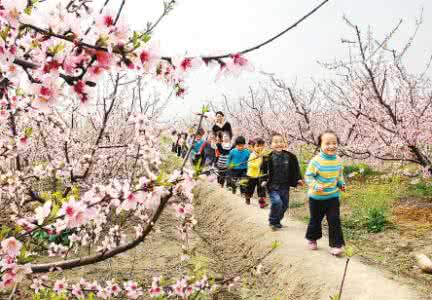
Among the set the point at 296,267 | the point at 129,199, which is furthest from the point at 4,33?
the point at 296,267

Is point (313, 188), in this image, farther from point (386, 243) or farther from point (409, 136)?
point (409, 136)

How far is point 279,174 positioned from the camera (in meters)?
6.73

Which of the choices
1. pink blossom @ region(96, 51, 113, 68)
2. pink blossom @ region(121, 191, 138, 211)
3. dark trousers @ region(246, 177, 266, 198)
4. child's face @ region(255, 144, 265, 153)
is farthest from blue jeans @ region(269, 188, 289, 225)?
pink blossom @ region(96, 51, 113, 68)

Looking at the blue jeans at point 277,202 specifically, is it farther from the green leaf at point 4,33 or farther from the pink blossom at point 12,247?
the green leaf at point 4,33

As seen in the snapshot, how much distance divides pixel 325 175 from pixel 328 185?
0.13 meters

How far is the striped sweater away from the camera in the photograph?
210 inches

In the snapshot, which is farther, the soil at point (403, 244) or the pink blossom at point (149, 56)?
the soil at point (403, 244)

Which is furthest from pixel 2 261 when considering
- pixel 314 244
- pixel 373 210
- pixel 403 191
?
pixel 403 191

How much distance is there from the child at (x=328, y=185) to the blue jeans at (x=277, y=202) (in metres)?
1.12

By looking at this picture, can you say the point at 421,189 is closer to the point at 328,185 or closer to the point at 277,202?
the point at 277,202

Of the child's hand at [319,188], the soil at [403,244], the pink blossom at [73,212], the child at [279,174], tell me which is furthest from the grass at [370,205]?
the pink blossom at [73,212]

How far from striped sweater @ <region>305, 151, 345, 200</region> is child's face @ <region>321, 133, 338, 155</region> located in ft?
0.24

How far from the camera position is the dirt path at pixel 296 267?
4.45 metres

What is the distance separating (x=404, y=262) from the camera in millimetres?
5461
